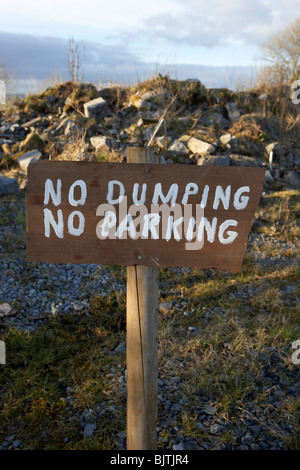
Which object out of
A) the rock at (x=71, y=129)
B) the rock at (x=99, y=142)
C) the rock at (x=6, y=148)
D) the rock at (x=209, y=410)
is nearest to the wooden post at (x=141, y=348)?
the rock at (x=209, y=410)

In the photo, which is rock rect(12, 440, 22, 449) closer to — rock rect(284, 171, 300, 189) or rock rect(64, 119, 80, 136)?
rock rect(64, 119, 80, 136)

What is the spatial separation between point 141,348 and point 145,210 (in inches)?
30.8

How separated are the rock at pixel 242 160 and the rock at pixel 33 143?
477 centimetres

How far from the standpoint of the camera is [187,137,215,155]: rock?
9.43 meters

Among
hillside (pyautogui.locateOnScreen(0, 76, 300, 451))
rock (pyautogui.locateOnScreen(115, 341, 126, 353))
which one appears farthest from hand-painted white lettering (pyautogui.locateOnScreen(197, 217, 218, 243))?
rock (pyautogui.locateOnScreen(115, 341, 126, 353))

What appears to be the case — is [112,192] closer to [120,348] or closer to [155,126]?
[120,348]

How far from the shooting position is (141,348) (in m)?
2.22

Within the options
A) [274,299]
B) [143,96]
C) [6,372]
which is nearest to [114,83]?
[143,96]

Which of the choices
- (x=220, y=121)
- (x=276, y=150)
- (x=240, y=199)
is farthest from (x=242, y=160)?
(x=240, y=199)

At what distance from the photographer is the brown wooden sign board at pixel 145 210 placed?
201 cm

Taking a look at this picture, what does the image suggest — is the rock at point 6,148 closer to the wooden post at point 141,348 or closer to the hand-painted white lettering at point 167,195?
the wooden post at point 141,348

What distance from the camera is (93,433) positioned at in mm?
3025

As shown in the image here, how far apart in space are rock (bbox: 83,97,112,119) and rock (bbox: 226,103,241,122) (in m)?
3.43
